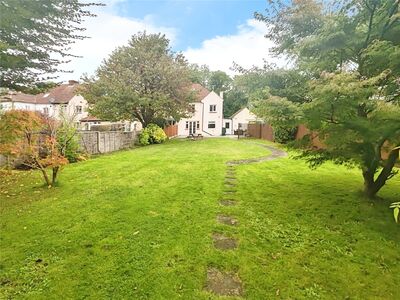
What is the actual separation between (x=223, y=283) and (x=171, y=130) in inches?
1155

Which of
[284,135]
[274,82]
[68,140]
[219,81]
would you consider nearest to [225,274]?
[274,82]

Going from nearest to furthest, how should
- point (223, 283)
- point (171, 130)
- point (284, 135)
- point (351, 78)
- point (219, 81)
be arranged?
1. point (223, 283)
2. point (351, 78)
3. point (284, 135)
4. point (171, 130)
5. point (219, 81)

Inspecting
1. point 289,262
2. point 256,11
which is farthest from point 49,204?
point 256,11

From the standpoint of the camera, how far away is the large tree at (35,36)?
216 inches

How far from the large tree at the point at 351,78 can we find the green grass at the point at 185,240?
142 centimetres

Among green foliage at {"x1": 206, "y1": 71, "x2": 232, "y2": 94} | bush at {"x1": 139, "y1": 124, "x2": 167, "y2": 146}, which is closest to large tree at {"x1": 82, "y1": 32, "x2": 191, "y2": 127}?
bush at {"x1": 139, "y1": 124, "x2": 167, "y2": 146}

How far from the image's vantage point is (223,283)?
353cm

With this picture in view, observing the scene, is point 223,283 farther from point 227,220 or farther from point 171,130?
point 171,130

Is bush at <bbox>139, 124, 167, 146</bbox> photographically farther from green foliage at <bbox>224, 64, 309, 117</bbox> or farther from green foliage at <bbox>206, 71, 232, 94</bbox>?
green foliage at <bbox>206, 71, 232, 94</bbox>

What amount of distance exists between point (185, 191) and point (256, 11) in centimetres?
564

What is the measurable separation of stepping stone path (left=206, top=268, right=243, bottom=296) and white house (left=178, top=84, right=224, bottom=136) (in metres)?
34.4

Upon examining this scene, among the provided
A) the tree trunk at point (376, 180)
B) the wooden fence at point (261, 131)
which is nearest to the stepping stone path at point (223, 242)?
the tree trunk at point (376, 180)

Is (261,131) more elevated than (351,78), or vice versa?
(351,78)

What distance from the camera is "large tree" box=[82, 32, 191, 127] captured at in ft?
70.5
